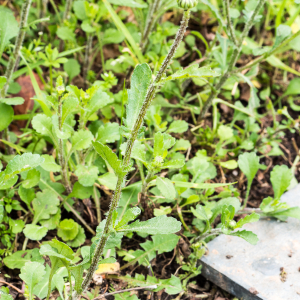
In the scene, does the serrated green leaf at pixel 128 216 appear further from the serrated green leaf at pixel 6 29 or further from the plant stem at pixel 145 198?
the serrated green leaf at pixel 6 29

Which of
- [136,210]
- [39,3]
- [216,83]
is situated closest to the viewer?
[136,210]

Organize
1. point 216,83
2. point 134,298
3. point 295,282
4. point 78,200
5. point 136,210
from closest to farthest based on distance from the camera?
point 136,210, point 134,298, point 295,282, point 78,200, point 216,83

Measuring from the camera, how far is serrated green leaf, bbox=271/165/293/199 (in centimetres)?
213

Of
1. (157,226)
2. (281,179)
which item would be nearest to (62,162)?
(157,226)

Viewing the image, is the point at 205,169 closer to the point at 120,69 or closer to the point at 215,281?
the point at 215,281

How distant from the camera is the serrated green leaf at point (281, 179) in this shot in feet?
6.99

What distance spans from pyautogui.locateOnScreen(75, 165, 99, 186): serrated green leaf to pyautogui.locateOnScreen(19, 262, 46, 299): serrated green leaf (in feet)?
1.53

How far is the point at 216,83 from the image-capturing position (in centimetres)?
247

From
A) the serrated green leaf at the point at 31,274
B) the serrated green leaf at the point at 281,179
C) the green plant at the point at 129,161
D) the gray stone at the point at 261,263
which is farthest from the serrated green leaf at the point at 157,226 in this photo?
the serrated green leaf at the point at 281,179

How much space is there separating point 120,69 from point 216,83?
0.77m

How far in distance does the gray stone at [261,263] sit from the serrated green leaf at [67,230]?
769mm

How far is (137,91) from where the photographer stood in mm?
1219

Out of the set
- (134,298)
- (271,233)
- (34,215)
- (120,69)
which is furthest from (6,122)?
(271,233)

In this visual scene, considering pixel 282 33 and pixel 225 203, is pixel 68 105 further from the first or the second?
pixel 282 33
